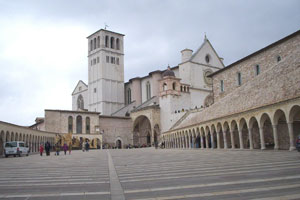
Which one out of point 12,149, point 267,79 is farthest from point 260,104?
point 12,149

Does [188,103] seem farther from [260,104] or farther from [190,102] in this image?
[260,104]

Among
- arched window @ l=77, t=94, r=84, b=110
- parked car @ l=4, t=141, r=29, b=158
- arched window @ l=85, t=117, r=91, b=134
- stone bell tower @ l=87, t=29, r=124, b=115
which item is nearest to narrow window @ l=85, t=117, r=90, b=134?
arched window @ l=85, t=117, r=91, b=134

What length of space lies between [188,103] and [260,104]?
1375 inches

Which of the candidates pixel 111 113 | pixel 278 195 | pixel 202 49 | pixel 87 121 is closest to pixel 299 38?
pixel 278 195

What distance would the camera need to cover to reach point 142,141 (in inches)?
2430

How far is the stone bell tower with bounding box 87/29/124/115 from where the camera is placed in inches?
2689

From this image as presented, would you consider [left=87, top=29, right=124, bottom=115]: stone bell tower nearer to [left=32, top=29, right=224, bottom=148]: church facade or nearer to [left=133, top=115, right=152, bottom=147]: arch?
[left=32, top=29, right=224, bottom=148]: church facade

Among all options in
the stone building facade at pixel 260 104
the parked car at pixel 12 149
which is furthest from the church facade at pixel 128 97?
the parked car at pixel 12 149

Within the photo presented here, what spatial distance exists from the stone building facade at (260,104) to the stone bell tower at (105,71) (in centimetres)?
2919

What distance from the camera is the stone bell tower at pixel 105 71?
224ft

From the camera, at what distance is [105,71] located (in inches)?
2702

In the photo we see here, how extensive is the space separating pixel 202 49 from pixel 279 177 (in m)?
53.7

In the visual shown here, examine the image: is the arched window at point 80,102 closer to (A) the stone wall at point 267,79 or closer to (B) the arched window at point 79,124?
(B) the arched window at point 79,124

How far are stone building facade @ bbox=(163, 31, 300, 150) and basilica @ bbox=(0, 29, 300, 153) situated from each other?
70 millimetres
